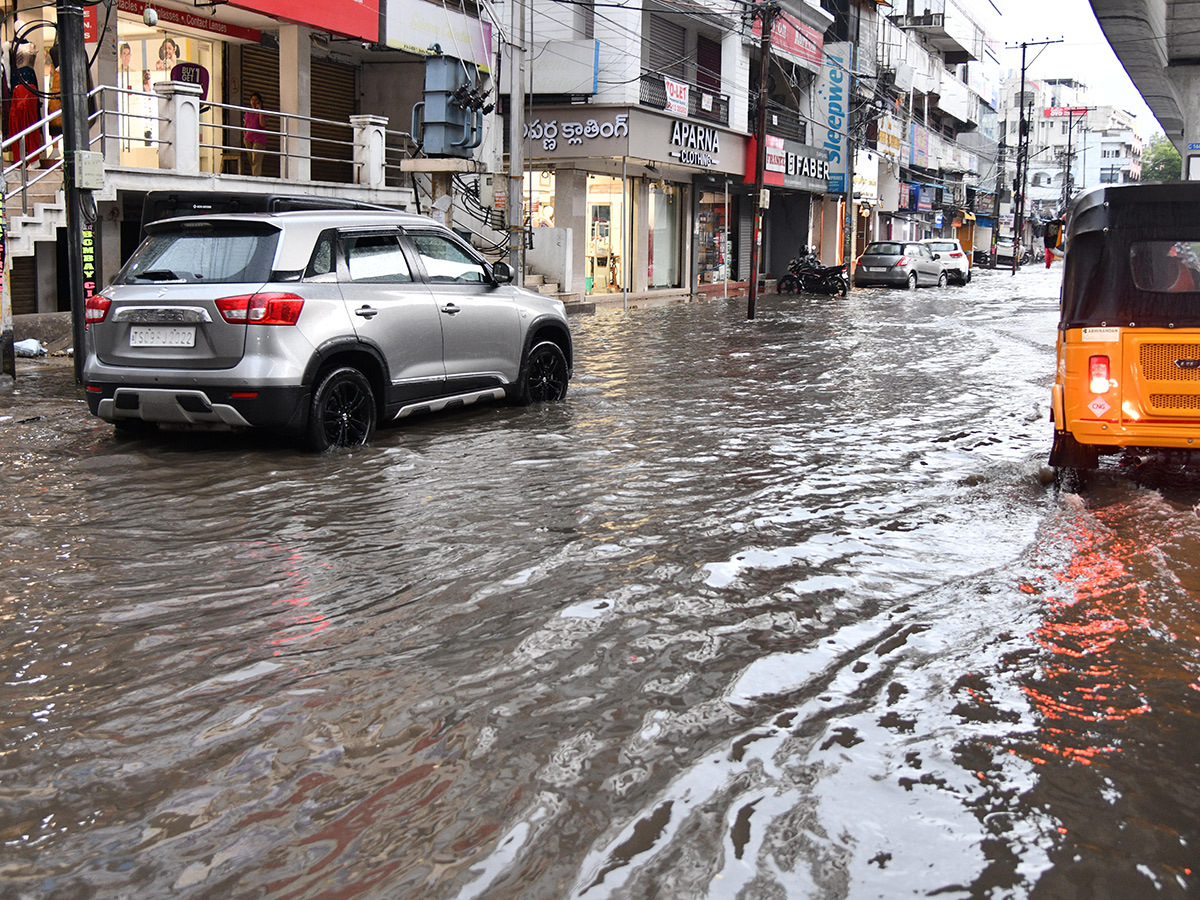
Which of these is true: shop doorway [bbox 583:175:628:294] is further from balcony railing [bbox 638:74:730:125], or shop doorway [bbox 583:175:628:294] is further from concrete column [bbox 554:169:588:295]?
balcony railing [bbox 638:74:730:125]

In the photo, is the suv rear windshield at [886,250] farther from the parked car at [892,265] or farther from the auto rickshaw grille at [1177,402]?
the auto rickshaw grille at [1177,402]

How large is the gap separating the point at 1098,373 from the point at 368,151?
16.2 m

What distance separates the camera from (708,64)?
1516 inches

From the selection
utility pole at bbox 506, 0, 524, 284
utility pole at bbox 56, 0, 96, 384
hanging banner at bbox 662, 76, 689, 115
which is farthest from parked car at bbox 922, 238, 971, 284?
utility pole at bbox 56, 0, 96, 384

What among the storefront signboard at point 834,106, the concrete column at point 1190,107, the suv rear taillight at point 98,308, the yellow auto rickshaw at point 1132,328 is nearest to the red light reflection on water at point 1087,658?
the yellow auto rickshaw at point 1132,328

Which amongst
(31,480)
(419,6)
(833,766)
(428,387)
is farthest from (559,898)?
(419,6)

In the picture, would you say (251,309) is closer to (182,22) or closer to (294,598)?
(294,598)

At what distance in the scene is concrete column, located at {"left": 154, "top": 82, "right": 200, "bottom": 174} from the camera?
1750 cm

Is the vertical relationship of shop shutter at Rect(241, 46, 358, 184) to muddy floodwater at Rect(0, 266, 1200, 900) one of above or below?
above

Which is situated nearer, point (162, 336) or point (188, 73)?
point (162, 336)

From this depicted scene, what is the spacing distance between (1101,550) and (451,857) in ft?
14.7

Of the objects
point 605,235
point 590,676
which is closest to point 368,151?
point 605,235

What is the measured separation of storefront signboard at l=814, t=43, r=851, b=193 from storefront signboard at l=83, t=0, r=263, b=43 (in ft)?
95.8

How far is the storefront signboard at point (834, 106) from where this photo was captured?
156 ft
